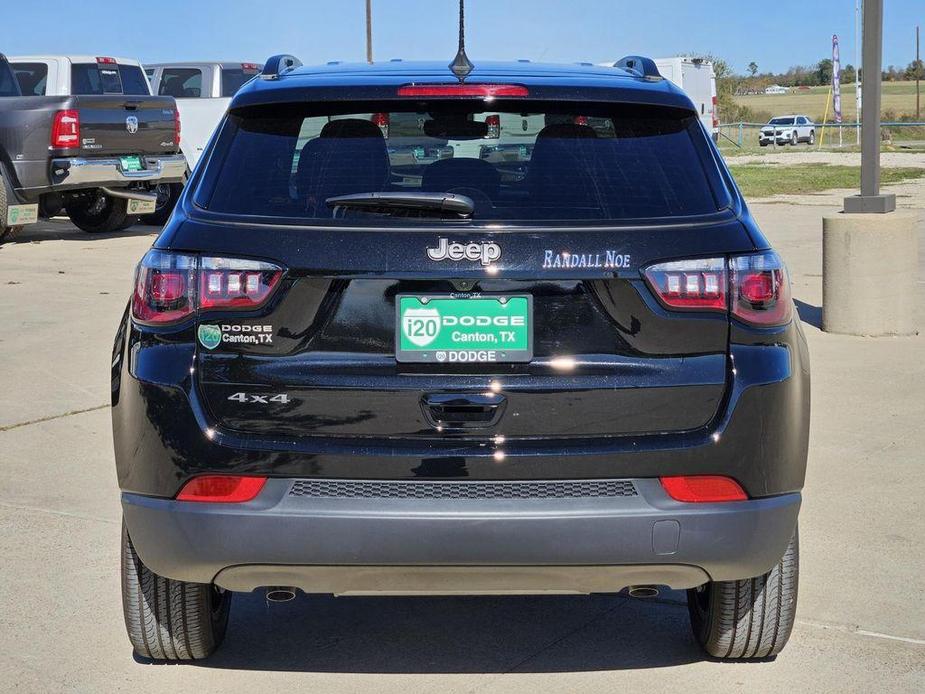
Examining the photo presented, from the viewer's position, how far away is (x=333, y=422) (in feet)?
10.6

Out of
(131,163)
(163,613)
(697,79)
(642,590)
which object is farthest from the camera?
(697,79)

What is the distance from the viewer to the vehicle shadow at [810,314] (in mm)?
10115

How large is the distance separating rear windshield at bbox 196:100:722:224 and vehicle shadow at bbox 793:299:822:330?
261 inches

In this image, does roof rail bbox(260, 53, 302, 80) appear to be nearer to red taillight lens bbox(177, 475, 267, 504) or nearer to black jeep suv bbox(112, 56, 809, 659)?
black jeep suv bbox(112, 56, 809, 659)

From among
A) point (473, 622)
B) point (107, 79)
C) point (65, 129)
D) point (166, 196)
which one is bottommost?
point (473, 622)

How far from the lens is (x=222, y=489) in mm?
3252

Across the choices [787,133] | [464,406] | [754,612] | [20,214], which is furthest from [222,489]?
[787,133]

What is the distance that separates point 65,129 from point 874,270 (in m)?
9.86

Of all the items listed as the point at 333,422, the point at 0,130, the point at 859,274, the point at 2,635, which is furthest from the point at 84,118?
the point at 333,422

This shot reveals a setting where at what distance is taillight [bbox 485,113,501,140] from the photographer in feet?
11.7

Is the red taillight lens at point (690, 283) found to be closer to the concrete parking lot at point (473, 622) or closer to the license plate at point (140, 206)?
the concrete parking lot at point (473, 622)

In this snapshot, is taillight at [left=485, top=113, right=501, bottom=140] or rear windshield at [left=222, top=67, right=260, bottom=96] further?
rear windshield at [left=222, top=67, right=260, bottom=96]

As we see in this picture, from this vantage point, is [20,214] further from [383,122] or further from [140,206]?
[383,122]

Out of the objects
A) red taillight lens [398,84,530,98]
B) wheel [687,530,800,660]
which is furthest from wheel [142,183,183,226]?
wheel [687,530,800,660]
